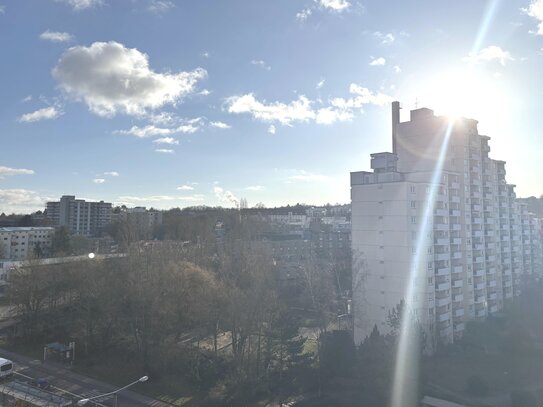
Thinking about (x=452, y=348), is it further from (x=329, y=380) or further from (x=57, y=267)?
(x=57, y=267)

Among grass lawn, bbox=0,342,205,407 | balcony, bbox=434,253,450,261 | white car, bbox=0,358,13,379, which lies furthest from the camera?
balcony, bbox=434,253,450,261

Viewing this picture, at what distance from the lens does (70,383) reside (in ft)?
80.0

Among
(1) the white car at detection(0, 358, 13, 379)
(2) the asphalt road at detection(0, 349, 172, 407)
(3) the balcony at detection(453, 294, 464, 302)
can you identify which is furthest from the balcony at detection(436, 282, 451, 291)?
(1) the white car at detection(0, 358, 13, 379)

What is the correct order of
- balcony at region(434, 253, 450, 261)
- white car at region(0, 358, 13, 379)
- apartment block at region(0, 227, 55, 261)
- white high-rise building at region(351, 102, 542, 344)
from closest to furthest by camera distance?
white car at region(0, 358, 13, 379), white high-rise building at region(351, 102, 542, 344), balcony at region(434, 253, 450, 261), apartment block at region(0, 227, 55, 261)

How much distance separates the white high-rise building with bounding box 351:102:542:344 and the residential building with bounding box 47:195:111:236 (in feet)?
270

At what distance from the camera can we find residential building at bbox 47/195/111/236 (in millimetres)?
100750

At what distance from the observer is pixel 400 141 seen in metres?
38.5

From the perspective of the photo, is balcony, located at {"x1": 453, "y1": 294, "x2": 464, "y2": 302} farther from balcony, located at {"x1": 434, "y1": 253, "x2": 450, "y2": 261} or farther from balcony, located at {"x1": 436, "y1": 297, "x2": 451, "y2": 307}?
balcony, located at {"x1": 434, "y1": 253, "x2": 450, "y2": 261}

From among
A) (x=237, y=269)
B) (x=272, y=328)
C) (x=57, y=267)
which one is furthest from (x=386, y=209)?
(x=57, y=267)

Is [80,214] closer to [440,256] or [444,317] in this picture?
[440,256]

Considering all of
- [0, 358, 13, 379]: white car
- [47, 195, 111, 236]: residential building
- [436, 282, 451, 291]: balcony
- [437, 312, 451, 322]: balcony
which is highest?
[47, 195, 111, 236]: residential building

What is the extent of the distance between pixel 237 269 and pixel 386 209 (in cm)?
1641

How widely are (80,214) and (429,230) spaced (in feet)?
309

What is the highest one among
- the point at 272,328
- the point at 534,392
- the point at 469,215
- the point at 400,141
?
the point at 400,141
